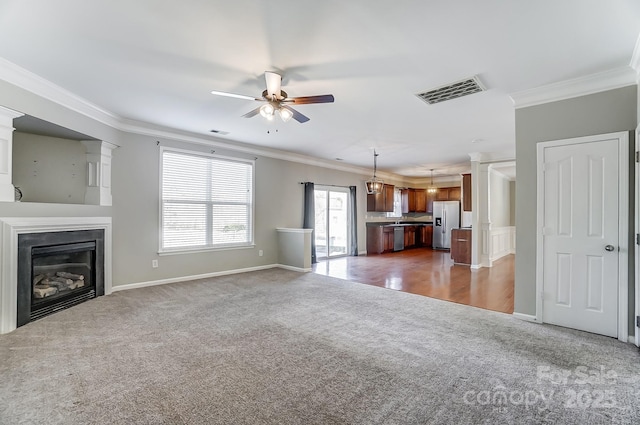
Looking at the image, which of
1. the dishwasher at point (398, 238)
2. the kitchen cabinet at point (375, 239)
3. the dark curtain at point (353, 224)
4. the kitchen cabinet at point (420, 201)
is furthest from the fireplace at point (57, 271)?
the kitchen cabinet at point (420, 201)

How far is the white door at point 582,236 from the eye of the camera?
10.1 ft

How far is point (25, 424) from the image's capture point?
1.77m

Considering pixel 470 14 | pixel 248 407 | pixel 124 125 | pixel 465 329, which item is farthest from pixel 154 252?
pixel 470 14

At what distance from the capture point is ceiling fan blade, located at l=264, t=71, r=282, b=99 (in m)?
3.00

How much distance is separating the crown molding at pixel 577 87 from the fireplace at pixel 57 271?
19.3 feet

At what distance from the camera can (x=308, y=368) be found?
8.02 ft

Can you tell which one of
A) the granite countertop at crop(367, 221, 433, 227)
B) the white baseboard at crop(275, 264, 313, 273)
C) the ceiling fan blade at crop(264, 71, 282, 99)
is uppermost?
the ceiling fan blade at crop(264, 71, 282, 99)

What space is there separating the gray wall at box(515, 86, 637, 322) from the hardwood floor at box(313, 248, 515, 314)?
0.53 metres

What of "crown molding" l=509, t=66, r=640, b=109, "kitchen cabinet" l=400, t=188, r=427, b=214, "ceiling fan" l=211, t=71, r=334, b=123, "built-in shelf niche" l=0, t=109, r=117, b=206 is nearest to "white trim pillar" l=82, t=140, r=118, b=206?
"built-in shelf niche" l=0, t=109, r=117, b=206

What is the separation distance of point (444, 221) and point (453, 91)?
25.0 ft

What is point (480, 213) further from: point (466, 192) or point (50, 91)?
point (50, 91)

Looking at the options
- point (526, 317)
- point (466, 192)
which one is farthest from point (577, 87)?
point (466, 192)

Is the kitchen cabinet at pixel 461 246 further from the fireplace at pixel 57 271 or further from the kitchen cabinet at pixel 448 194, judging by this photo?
the fireplace at pixel 57 271

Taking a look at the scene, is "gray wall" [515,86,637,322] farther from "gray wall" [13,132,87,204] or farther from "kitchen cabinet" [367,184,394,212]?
"gray wall" [13,132,87,204]
